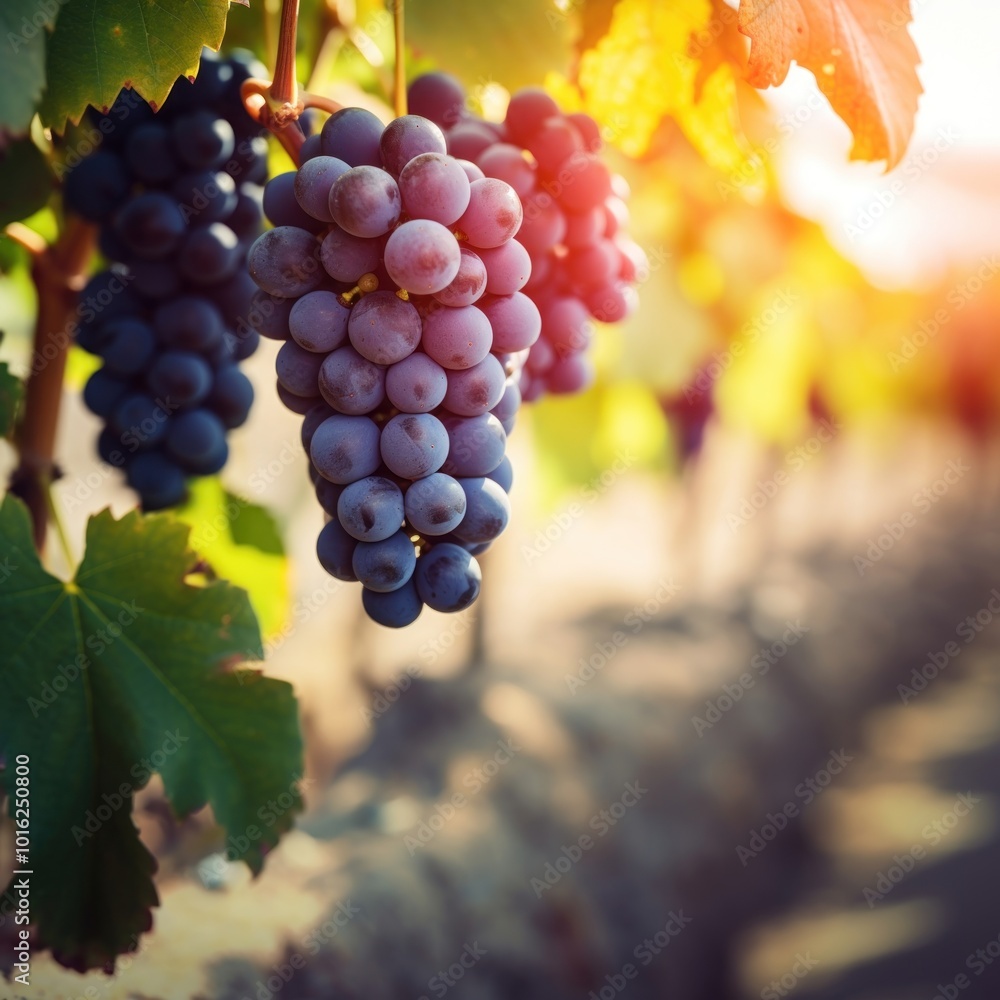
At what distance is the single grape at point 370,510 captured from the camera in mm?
534

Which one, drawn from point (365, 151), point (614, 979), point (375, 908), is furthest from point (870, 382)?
point (365, 151)

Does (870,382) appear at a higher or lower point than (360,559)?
higher

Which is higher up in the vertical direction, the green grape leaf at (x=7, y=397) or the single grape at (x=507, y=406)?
the green grape leaf at (x=7, y=397)

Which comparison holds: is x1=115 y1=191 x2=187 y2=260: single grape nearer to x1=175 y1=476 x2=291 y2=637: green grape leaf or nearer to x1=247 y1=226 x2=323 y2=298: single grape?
x1=247 y1=226 x2=323 y2=298: single grape

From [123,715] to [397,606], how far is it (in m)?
0.29

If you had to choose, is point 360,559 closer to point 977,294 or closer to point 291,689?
point 291,689

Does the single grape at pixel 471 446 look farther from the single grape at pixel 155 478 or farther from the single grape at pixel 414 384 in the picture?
the single grape at pixel 155 478

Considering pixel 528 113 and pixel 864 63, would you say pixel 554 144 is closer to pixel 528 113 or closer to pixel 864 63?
pixel 528 113

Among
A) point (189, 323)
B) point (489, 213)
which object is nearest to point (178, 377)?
point (189, 323)

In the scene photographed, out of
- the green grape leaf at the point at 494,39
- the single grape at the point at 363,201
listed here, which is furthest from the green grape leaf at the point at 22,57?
the green grape leaf at the point at 494,39

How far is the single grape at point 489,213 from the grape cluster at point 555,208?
5.5 inches

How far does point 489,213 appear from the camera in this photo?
531mm

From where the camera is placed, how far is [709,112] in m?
0.87

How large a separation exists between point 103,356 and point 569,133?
45cm
